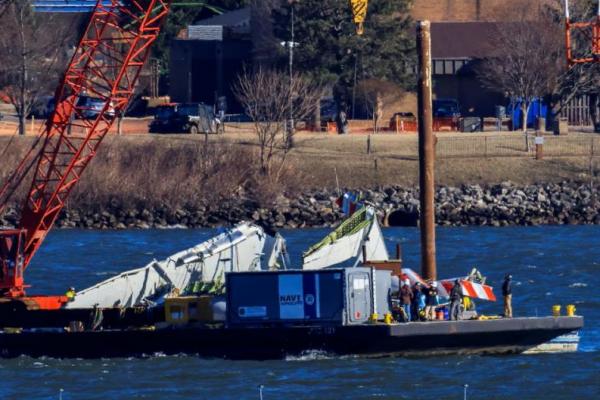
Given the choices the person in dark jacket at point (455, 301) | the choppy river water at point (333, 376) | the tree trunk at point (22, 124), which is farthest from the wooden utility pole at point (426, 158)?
the tree trunk at point (22, 124)

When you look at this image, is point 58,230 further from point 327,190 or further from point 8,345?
point 8,345

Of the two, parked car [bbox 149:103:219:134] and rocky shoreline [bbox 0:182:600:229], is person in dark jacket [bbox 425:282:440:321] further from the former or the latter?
parked car [bbox 149:103:219:134]

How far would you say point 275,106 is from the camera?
268 feet

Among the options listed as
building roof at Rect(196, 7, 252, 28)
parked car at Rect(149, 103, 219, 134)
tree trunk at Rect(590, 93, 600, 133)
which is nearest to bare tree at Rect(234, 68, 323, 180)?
parked car at Rect(149, 103, 219, 134)

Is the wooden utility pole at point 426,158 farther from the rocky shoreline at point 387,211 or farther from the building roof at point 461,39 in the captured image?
the building roof at point 461,39

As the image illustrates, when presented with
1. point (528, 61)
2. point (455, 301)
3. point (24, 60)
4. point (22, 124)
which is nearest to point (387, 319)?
point (455, 301)

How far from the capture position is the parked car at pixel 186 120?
8381 cm

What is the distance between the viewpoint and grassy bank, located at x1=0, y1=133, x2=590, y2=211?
76.1m

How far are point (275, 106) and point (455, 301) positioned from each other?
45.5m

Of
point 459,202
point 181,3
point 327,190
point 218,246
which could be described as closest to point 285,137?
point 327,190

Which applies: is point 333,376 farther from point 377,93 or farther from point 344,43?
point 377,93

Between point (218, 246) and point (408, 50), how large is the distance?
49138 mm

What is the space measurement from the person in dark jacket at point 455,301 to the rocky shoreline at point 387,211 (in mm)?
35486

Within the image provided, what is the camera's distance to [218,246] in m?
41.6
